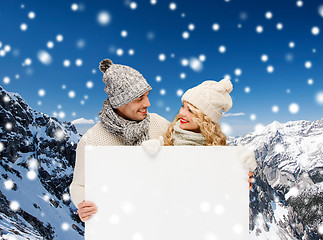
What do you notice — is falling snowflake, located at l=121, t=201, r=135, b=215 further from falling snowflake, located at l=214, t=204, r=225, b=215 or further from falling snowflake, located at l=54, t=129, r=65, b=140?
falling snowflake, located at l=54, t=129, r=65, b=140

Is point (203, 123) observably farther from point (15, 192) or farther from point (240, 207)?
point (15, 192)

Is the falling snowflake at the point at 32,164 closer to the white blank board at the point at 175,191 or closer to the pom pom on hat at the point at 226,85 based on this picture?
the white blank board at the point at 175,191

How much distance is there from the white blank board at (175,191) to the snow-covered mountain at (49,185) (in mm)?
12634

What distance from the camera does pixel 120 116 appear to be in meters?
1.90

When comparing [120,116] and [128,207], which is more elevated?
[120,116]

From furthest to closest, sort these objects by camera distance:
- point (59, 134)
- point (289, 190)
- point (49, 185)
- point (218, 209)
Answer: point (289, 190) < point (59, 134) < point (49, 185) < point (218, 209)

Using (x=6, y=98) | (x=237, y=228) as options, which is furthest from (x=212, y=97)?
(x=6, y=98)

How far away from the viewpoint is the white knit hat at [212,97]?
5.61 feet

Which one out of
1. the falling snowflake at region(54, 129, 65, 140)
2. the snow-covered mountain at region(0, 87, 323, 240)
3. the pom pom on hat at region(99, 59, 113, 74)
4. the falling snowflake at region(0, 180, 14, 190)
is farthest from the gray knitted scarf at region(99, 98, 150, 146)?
the falling snowflake at region(54, 129, 65, 140)

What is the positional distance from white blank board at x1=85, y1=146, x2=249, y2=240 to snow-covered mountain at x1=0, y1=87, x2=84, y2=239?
23.7 m

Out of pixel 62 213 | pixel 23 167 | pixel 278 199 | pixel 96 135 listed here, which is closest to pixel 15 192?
pixel 23 167

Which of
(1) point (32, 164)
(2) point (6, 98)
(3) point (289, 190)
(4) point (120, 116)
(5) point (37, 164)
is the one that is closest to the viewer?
(4) point (120, 116)

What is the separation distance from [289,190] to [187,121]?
51.1 meters

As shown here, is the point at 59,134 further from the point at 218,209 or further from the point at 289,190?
the point at 289,190
